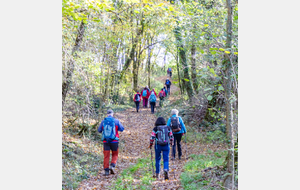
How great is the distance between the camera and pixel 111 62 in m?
14.5

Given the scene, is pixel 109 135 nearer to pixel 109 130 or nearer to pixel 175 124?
pixel 109 130

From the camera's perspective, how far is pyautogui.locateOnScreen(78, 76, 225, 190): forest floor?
6608mm

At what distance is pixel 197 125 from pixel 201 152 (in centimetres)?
350

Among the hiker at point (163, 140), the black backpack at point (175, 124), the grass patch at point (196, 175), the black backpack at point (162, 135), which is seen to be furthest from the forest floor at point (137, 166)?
the black backpack at point (175, 124)

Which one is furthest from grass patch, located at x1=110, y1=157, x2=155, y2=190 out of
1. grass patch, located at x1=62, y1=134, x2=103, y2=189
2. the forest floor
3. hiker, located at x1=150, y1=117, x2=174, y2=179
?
grass patch, located at x1=62, y1=134, x2=103, y2=189

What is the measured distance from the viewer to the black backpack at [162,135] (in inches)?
275

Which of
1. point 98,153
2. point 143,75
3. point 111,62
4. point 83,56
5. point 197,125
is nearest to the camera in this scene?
point 83,56

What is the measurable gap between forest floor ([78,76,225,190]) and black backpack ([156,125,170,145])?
3.19ft

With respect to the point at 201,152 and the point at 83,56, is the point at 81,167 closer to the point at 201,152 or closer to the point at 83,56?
the point at 83,56

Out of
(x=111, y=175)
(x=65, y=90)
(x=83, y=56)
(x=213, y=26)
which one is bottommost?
(x=111, y=175)

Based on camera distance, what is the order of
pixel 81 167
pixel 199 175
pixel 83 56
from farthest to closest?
1. pixel 83 56
2. pixel 81 167
3. pixel 199 175

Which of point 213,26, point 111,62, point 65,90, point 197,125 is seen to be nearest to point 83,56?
point 65,90

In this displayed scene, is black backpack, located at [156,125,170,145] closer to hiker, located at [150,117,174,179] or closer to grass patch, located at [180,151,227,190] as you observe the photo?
hiker, located at [150,117,174,179]

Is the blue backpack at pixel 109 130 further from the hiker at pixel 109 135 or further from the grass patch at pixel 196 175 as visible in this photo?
the grass patch at pixel 196 175
